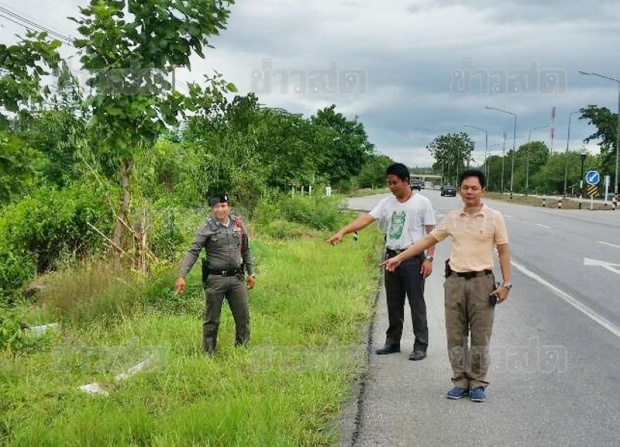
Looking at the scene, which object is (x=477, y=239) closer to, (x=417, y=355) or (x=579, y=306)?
(x=417, y=355)

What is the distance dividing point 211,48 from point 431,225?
3.35 meters

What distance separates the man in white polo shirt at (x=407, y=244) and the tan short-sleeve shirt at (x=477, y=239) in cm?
108

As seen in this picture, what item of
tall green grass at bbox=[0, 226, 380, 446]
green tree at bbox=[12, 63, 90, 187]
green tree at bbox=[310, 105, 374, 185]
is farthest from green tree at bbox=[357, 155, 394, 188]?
tall green grass at bbox=[0, 226, 380, 446]

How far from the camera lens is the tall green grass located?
4.38 metres

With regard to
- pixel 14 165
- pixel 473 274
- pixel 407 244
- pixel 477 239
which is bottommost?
pixel 473 274

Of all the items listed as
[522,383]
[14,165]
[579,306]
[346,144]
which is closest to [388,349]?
[522,383]

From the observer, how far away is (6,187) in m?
3.86

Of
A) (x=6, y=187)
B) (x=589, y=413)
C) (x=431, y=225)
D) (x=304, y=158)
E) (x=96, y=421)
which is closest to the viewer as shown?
(x=6, y=187)

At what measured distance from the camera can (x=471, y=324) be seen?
5.51 m

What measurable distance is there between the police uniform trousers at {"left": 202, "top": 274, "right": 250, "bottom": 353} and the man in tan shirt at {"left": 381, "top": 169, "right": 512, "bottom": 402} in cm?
213

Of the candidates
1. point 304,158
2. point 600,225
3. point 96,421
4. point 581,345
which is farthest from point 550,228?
point 96,421

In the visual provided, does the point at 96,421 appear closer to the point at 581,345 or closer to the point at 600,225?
the point at 581,345

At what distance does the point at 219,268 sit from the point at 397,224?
1796 millimetres

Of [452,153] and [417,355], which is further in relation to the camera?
[452,153]
